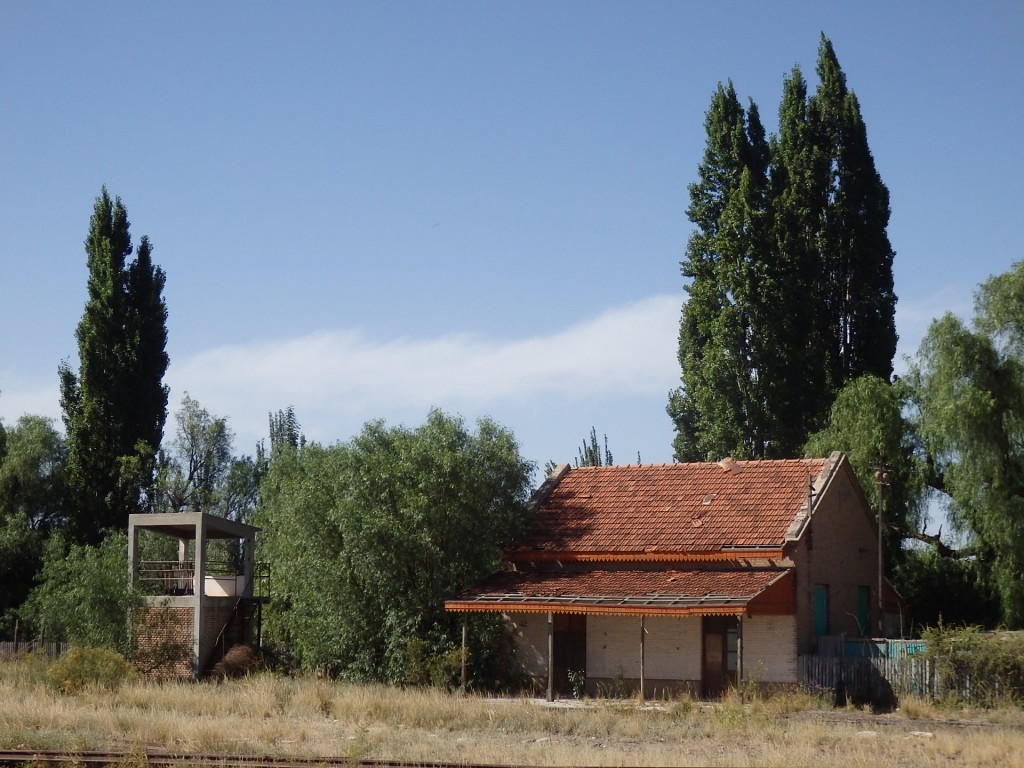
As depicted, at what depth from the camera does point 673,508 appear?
34.2 meters

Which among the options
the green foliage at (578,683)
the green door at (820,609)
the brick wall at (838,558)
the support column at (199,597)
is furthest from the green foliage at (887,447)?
the support column at (199,597)

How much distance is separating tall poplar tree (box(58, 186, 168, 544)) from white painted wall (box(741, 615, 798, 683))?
24.3 m

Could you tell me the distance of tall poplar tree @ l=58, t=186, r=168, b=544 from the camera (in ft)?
149

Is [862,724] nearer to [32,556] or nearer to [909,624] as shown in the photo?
[909,624]

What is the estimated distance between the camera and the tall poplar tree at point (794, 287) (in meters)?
42.6

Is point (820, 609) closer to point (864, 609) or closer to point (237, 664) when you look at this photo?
point (864, 609)

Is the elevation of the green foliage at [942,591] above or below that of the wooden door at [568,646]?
above

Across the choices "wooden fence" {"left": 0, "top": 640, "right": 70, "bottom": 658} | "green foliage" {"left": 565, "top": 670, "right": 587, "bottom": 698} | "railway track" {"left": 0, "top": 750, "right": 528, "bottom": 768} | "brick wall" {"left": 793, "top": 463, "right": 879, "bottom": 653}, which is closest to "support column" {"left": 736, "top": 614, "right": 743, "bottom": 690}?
"brick wall" {"left": 793, "top": 463, "right": 879, "bottom": 653}

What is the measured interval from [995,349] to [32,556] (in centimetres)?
3389

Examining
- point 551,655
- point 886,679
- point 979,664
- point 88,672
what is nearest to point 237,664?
point 88,672

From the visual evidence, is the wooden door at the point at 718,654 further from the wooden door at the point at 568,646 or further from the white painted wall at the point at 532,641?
the white painted wall at the point at 532,641

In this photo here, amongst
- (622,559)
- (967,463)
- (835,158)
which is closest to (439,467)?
(622,559)

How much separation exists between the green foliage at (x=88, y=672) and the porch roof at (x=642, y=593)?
816cm

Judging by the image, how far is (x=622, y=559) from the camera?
32750mm
